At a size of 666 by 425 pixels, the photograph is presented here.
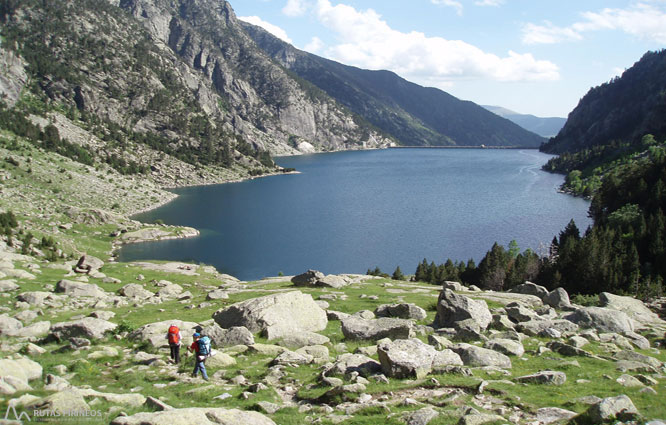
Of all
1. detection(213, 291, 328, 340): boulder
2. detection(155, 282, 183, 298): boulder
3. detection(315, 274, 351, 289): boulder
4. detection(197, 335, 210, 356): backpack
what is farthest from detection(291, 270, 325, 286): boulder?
detection(197, 335, 210, 356): backpack

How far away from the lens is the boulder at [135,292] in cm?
4669

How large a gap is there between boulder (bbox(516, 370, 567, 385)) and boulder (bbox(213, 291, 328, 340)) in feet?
50.0

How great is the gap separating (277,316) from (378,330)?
23.3 feet

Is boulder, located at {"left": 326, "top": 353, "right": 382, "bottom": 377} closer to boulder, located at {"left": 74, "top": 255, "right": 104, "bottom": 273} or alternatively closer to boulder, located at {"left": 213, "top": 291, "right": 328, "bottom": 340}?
→ boulder, located at {"left": 213, "top": 291, "right": 328, "bottom": 340}

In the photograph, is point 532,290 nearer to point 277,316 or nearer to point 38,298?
point 277,316

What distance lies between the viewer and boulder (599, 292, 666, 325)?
39531 mm

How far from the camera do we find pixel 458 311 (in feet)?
104

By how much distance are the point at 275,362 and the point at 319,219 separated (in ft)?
413

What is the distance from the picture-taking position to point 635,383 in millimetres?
18156

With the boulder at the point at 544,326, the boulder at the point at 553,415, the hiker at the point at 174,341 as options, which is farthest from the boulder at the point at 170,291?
the boulder at the point at 553,415

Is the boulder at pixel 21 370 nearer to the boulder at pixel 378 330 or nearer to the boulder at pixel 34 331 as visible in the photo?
the boulder at pixel 34 331

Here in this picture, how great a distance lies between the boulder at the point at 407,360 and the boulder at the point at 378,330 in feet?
21.2

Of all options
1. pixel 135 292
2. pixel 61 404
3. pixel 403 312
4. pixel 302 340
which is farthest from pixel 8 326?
pixel 403 312

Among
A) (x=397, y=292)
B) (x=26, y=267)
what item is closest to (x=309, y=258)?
(x=397, y=292)
